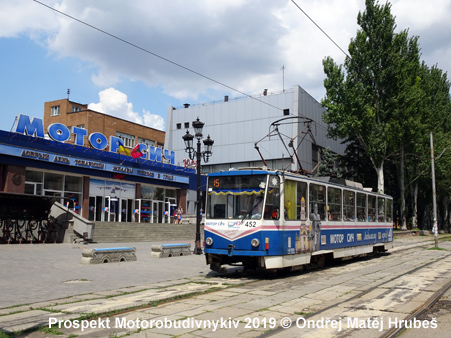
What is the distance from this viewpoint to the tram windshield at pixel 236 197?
1212cm

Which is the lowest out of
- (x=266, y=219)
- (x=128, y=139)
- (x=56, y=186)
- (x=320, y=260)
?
(x=320, y=260)

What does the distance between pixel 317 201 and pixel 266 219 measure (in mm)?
3022

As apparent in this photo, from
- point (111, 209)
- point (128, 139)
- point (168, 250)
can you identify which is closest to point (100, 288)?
point (168, 250)

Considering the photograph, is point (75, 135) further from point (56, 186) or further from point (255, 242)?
point (255, 242)

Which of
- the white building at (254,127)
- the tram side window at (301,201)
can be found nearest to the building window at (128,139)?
the white building at (254,127)

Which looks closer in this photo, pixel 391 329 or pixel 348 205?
pixel 391 329

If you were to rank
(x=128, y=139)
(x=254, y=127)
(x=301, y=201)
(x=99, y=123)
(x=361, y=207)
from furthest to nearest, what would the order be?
(x=254, y=127), (x=128, y=139), (x=99, y=123), (x=361, y=207), (x=301, y=201)

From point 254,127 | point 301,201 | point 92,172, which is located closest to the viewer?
point 301,201

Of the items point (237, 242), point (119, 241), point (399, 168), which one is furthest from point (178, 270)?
point (399, 168)

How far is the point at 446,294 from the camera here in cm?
988

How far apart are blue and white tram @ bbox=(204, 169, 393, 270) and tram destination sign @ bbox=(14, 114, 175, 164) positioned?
1960 cm

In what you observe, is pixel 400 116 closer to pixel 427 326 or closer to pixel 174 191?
pixel 174 191

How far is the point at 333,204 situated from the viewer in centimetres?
1545

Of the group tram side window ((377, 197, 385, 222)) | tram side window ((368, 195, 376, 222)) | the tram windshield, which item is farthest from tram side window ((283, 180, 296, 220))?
tram side window ((377, 197, 385, 222))
